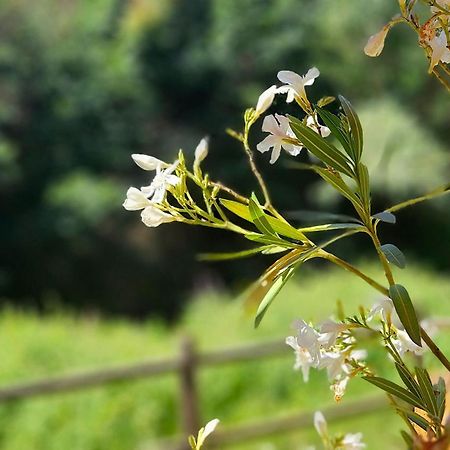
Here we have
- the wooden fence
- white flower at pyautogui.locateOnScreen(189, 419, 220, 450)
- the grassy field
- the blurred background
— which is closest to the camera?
white flower at pyautogui.locateOnScreen(189, 419, 220, 450)

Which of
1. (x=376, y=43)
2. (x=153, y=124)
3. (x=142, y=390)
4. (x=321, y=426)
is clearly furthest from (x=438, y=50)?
(x=153, y=124)

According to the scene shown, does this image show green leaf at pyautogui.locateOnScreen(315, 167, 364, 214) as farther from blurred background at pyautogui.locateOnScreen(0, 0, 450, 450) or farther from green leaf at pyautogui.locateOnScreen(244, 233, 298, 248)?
blurred background at pyautogui.locateOnScreen(0, 0, 450, 450)

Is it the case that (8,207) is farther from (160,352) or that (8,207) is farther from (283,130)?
(283,130)

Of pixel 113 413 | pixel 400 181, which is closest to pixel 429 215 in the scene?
pixel 400 181

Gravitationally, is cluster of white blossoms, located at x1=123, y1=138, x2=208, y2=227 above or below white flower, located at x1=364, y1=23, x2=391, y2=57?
below

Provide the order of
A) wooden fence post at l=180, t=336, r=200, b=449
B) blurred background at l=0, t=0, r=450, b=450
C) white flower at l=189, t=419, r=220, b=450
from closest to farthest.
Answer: white flower at l=189, t=419, r=220, b=450 → wooden fence post at l=180, t=336, r=200, b=449 → blurred background at l=0, t=0, r=450, b=450

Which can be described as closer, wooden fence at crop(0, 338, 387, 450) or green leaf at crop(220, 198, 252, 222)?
green leaf at crop(220, 198, 252, 222)

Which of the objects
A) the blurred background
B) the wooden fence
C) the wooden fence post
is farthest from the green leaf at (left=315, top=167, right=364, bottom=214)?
the blurred background
